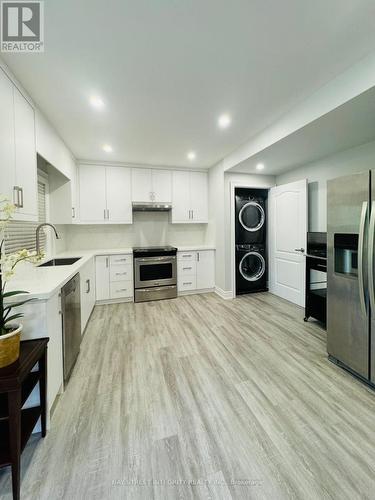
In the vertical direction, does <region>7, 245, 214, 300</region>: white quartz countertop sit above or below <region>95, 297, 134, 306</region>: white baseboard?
above

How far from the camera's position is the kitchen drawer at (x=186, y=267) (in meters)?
4.27

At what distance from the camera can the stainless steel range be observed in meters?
3.94

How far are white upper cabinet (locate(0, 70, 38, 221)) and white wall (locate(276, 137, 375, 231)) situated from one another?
3649mm

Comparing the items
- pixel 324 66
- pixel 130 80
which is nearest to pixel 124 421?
pixel 130 80

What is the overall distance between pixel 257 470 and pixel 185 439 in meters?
0.43

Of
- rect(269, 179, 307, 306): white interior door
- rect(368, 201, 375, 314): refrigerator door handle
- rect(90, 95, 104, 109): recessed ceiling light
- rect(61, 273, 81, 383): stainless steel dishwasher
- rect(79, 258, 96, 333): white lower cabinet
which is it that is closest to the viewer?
rect(368, 201, 375, 314): refrigerator door handle

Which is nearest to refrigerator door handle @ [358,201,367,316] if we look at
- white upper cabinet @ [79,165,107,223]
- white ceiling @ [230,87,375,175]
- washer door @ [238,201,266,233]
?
white ceiling @ [230,87,375,175]

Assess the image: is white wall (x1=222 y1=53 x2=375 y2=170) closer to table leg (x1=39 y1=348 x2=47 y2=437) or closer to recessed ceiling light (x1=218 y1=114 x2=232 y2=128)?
recessed ceiling light (x1=218 y1=114 x2=232 y2=128)

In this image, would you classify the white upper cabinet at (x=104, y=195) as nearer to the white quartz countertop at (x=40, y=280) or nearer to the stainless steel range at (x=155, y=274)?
the stainless steel range at (x=155, y=274)

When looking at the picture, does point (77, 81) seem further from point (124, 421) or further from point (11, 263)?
point (124, 421)

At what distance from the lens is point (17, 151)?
1.70m

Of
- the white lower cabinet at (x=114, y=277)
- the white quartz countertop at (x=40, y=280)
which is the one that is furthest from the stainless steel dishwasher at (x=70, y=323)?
the white lower cabinet at (x=114, y=277)

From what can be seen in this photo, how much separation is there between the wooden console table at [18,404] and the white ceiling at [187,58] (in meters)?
1.97

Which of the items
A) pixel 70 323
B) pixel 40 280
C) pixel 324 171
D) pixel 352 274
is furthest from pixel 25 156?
pixel 324 171
